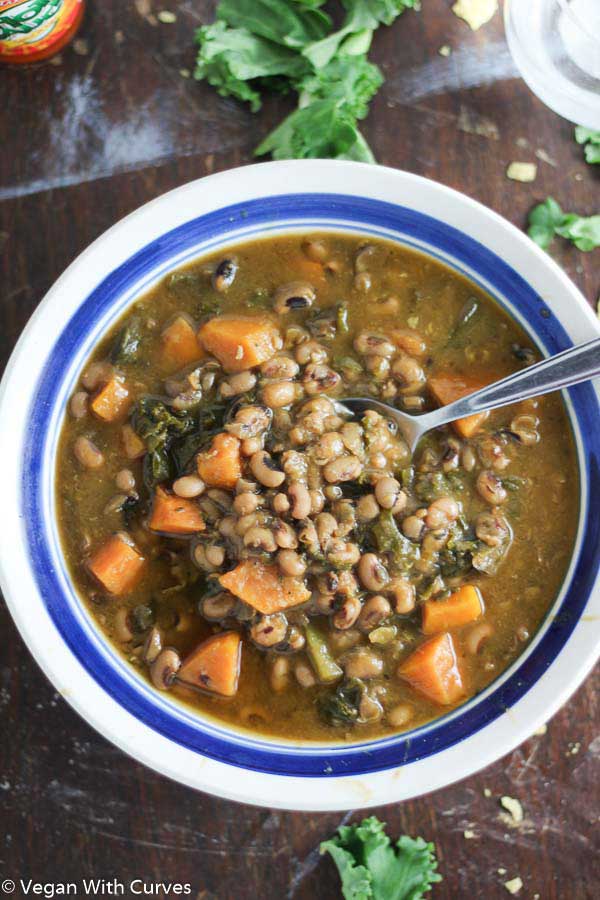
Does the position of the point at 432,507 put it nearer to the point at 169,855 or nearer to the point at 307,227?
the point at 307,227

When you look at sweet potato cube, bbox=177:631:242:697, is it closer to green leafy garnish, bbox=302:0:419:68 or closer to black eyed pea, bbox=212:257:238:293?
black eyed pea, bbox=212:257:238:293

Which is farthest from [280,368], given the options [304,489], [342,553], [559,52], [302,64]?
[559,52]

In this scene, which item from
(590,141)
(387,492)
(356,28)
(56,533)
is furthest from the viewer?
(590,141)

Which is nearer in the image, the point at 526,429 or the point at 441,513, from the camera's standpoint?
the point at 441,513

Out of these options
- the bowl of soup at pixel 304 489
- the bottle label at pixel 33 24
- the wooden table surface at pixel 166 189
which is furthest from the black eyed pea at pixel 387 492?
the bottle label at pixel 33 24

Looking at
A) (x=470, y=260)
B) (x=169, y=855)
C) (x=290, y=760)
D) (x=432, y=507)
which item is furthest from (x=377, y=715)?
(x=470, y=260)

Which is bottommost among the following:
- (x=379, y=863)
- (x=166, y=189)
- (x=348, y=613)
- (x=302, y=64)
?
(x=379, y=863)

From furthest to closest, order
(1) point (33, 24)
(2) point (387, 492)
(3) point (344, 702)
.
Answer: (1) point (33, 24) → (3) point (344, 702) → (2) point (387, 492)

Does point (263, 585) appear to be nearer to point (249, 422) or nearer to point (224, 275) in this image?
point (249, 422)
